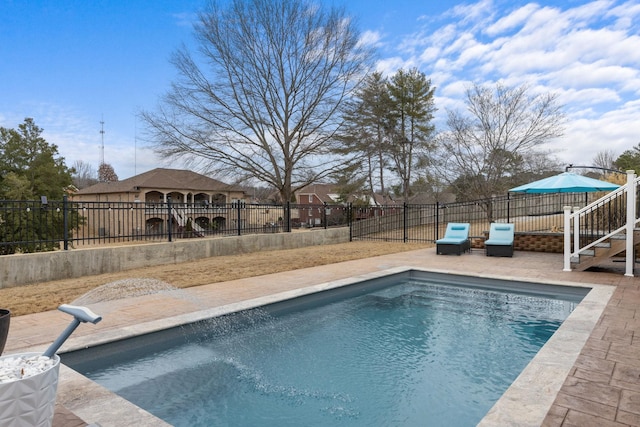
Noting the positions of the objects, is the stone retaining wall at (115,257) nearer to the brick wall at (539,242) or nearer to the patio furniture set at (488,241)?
the patio furniture set at (488,241)

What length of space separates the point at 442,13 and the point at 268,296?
43.1 feet

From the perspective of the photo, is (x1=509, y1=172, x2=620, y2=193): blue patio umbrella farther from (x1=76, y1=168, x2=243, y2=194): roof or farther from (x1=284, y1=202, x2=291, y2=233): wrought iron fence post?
(x1=76, y1=168, x2=243, y2=194): roof

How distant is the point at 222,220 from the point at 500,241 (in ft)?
35.3

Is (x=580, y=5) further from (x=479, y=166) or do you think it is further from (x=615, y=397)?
(x=615, y=397)

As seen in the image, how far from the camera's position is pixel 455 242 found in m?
11.0

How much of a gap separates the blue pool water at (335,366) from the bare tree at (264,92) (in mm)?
15832

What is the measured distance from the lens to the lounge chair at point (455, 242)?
1097 centimetres

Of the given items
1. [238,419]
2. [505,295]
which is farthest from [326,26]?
[238,419]

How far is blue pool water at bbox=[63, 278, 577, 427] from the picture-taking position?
310cm

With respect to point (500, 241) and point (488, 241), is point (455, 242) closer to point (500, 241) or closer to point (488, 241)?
point (488, 241)

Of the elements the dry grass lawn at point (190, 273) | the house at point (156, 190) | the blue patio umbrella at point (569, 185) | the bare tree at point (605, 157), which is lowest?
the dry grass lawn at point (190, 273)

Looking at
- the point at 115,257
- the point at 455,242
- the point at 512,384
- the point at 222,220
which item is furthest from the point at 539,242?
the point at 222,220

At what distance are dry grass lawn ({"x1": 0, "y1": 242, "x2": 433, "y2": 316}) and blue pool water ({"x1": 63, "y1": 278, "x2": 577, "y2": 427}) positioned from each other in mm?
2556

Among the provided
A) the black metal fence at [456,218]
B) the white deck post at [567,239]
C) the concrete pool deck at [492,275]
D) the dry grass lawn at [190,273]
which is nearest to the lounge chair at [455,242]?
the dry grass lawn at [190,273]
